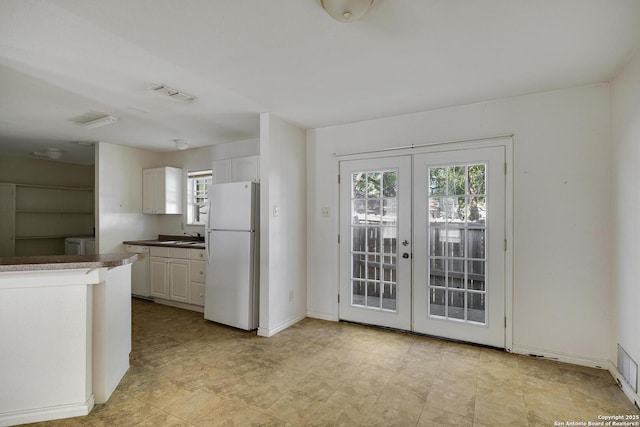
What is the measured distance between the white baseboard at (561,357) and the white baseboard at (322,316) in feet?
5.99

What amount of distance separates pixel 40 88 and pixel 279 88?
2.01 metres

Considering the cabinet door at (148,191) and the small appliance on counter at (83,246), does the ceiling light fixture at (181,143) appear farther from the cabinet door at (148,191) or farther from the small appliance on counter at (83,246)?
the small appliance on counter at (83,246)

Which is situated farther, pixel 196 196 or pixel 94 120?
pixel 196 196

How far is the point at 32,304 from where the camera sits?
1897 millimetres

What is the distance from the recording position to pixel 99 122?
3463mm

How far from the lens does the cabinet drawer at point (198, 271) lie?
4141 mm

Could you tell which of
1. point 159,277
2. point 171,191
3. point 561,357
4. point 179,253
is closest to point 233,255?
point 179,253

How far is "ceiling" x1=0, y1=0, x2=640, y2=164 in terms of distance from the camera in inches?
66.5

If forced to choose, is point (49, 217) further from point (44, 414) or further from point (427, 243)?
point (427, 243)

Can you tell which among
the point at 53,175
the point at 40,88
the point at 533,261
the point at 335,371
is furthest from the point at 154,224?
the point at 533,261

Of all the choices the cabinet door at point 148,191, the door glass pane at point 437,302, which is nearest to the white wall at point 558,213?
the door glass pane at point 437,302

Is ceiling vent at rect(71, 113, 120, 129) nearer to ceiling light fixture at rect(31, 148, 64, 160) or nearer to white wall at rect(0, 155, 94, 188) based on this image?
ceiling light fixture at rect(31, 148, 64, 160)

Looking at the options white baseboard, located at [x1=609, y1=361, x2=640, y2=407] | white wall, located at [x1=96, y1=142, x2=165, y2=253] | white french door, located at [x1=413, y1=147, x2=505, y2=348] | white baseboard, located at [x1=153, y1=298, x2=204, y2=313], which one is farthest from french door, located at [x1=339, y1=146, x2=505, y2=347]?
white wall, located at [x1=96, y1=142, x2=165, y2=253]

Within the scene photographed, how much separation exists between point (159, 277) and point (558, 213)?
4.85 meters
